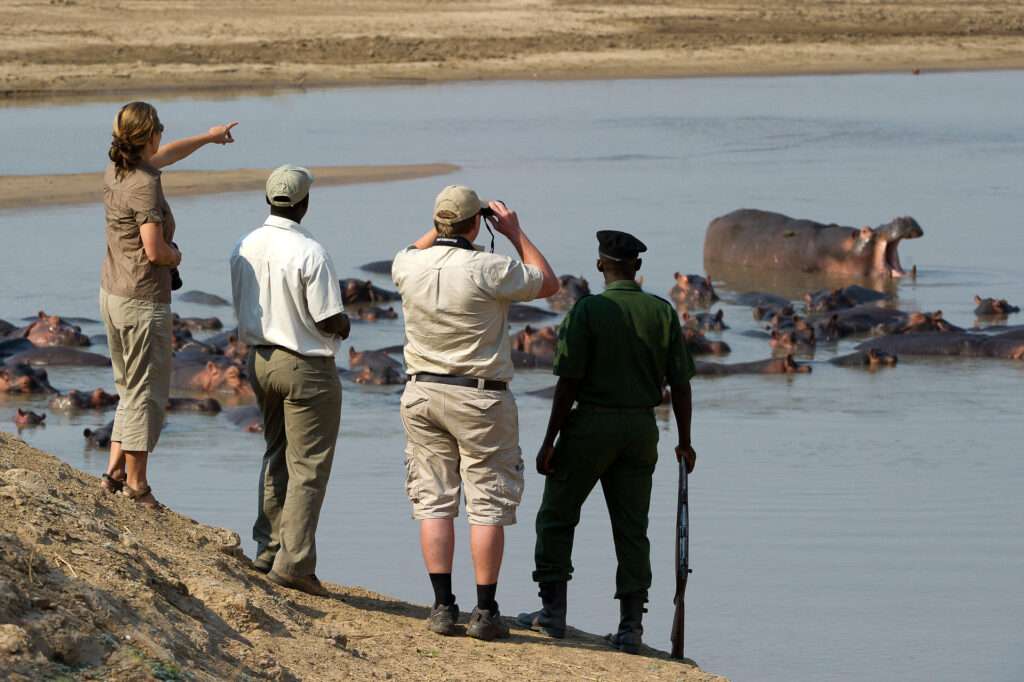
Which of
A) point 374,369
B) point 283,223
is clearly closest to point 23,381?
point 374,369

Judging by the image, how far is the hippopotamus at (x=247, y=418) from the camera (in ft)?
38.5

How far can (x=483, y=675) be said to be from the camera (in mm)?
5938

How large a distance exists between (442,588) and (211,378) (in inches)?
277

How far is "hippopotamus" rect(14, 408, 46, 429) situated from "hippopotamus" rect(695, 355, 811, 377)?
5.05 m

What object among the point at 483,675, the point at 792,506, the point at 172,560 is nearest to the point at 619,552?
the point at 483,675

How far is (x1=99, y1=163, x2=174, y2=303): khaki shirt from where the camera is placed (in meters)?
6.50

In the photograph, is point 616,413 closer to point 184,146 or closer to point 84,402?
point 184,146

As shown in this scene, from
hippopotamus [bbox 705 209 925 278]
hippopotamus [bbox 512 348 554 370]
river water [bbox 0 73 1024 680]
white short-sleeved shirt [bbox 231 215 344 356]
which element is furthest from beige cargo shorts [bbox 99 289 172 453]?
hippopotamus [bbox 705 209 925 278]

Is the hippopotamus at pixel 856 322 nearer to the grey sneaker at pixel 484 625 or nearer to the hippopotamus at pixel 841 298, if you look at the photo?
the hippopotamus at pixel 841 298

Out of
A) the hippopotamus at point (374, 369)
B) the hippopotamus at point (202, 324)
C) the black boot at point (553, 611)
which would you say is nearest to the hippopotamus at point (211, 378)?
the hippopotamus at point (374, 369)

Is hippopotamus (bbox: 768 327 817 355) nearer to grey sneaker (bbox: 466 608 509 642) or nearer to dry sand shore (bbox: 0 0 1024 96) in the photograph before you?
grey sneaker (bbox: 466 608 509 642)

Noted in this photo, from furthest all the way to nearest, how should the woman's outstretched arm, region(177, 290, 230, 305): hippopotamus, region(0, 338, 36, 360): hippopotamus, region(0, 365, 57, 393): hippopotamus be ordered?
region(177, 290, 230, 305): hippopotamus
region(0, 338, 36, 360): hippopotamus
region(0, 365, 57, 393): hippopotamus
the woman's outstretched arm

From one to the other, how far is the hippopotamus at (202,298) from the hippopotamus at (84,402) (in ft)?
13.6

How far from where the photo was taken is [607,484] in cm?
663
